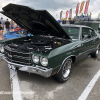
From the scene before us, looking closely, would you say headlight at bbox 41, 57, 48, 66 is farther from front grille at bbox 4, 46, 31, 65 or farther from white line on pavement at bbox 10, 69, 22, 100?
white line on pavement at bbox 10, 69, 22, 100

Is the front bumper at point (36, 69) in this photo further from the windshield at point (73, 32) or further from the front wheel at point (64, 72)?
the windshield at point (73, 32)

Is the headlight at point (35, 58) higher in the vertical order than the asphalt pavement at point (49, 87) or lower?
higher

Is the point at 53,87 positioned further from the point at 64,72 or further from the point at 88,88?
the point at 88,88

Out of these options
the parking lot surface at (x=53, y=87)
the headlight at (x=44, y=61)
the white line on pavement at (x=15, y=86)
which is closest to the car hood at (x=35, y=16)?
the headlight at (x=44, y=61)

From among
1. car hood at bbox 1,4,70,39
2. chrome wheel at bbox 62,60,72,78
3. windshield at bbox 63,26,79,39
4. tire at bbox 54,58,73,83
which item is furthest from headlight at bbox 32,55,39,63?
windshield at bbox 63,26,79,39

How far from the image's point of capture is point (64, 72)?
2.96m

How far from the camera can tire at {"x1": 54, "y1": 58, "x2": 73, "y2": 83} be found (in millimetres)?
2660

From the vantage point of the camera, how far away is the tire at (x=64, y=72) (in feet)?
8.73

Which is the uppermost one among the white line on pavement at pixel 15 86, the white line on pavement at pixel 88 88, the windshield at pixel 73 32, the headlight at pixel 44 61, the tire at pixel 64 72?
the windshield at pixel 73 32

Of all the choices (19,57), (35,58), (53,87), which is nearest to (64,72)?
(53,87)

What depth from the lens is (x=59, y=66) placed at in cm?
251

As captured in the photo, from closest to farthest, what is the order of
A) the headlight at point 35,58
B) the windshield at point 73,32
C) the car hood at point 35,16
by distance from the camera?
the headlight at point 35,58 < the car hood at point 35,16 < the windshield at point 73,32

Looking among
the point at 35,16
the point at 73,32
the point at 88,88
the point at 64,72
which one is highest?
the point at 35,16

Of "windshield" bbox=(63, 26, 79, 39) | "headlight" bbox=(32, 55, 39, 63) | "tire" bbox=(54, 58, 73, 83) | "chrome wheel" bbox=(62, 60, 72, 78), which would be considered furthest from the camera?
"windshield" bbox=(63, 26, 79, 39)
